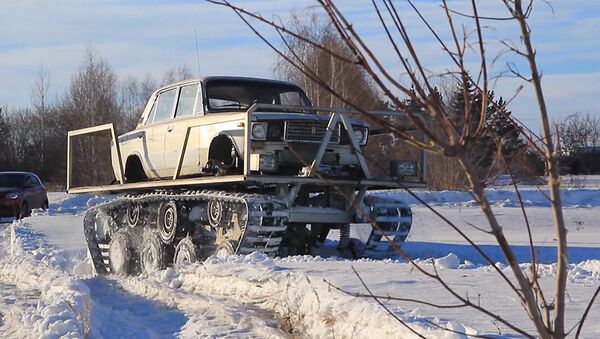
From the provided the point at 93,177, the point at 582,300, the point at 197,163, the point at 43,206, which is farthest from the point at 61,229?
the point at 93,177

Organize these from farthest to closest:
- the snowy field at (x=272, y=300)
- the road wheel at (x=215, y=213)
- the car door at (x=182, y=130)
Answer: the car door at (x=182, y=130)
the road wheel at (x=215, y=213)
the snowy field at (x=272, y=300)

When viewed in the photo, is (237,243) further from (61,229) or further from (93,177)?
(93,177)

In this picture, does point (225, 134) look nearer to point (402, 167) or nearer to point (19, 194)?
point (402, 167)

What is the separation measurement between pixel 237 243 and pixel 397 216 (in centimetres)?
217

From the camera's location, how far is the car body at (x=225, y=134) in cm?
1062

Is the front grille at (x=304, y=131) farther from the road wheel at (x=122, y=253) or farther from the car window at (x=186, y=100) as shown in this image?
the road wheel at (x=122, y=253)

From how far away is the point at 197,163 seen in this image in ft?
37.6

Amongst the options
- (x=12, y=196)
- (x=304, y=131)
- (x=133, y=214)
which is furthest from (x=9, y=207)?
(x=304, y=131)

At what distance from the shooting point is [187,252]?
11.2m

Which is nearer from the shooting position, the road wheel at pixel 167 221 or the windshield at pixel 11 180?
the road wheel at pixel 167 221

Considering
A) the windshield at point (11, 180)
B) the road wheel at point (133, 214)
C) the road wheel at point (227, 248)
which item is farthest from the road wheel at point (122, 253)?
the windshield at point (11, 180)

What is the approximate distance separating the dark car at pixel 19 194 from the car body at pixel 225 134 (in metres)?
15.1

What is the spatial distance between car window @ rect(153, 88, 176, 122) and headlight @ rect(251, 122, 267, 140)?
7.73ft

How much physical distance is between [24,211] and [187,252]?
59.7 feet
